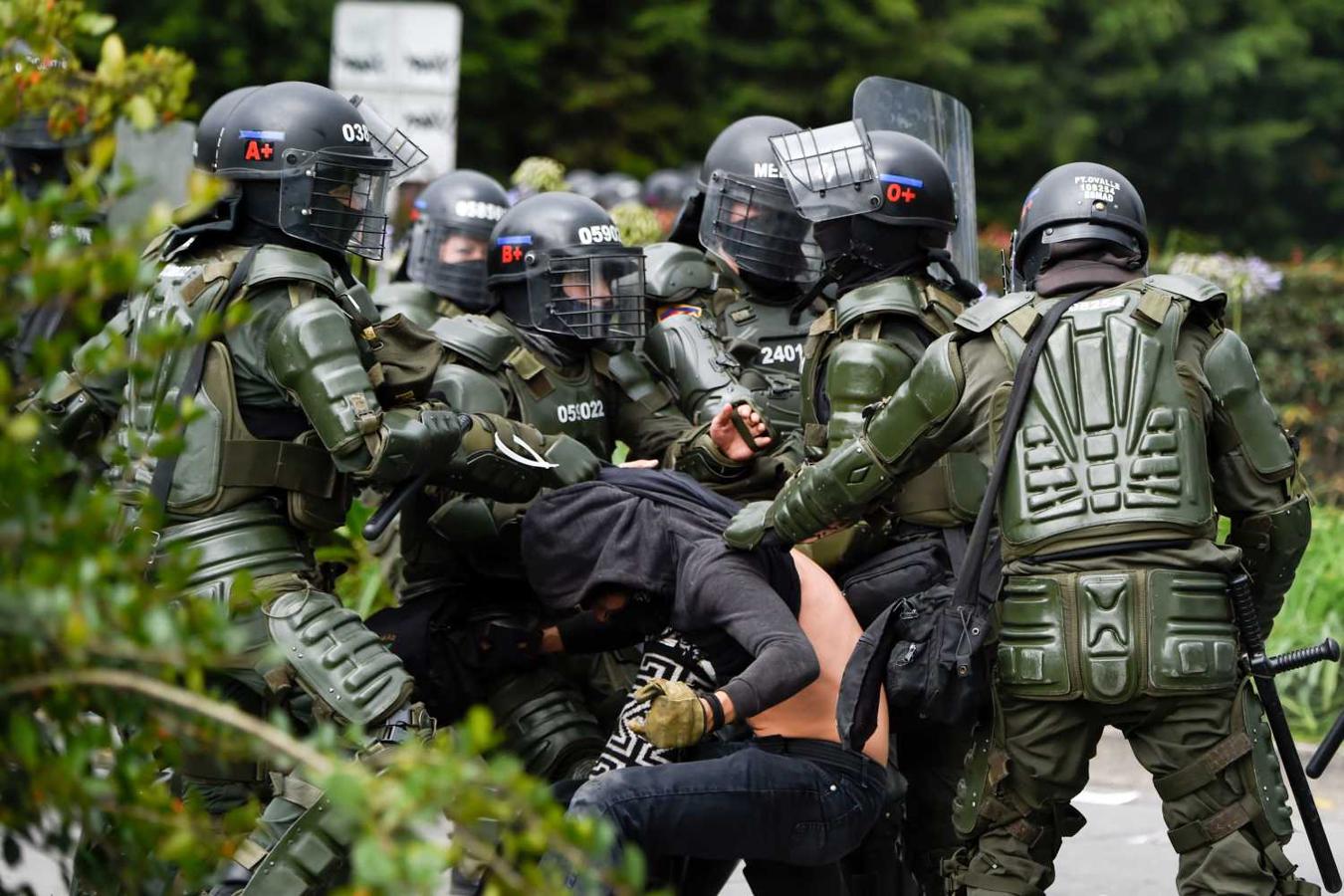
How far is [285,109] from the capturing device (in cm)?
463

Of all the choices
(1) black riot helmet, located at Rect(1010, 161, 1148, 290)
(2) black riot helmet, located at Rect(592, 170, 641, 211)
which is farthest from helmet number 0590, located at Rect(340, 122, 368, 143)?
(2) black riot helmet, located at Rect(592, 170, 641, 211)

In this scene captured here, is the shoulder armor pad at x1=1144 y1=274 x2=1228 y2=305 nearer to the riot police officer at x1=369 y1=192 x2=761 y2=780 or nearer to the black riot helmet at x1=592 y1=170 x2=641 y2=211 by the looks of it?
the riot police officer at x1=369 y1=192 x2=761 y2=780

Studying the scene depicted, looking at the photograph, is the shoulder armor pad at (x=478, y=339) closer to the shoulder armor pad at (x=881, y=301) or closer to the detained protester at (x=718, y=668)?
the detained protester at (x=718, y=668)

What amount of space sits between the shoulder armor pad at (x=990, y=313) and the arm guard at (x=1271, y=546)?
70 cm

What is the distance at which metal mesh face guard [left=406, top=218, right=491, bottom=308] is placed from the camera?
7.59 meters

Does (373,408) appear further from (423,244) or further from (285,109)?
(423,244)

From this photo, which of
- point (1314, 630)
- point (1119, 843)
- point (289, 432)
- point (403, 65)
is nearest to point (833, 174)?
point (289, 432)

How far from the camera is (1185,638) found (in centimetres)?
402

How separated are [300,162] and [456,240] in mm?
3105

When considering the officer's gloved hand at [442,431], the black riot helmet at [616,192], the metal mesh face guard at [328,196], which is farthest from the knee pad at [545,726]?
the black riot helmet at [616,192]

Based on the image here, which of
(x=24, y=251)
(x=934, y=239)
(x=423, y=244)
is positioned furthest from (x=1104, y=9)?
(x=24, y=251)

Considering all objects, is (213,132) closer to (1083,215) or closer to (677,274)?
(677,274)

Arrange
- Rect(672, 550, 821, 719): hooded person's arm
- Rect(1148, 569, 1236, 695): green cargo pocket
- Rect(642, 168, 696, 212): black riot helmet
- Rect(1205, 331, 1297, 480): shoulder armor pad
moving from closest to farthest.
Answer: Rect(672, 550, 821, 719): hooded person's arm, Rect(1148, 569, 1236, 695): green cargo pocket, Rect(1205, 331, 1297, 480): shoulder armor pad, Rect(642, 168, 696, 212): black riot helmet

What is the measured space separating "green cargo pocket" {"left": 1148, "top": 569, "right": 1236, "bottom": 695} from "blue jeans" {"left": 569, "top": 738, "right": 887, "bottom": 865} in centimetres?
70
